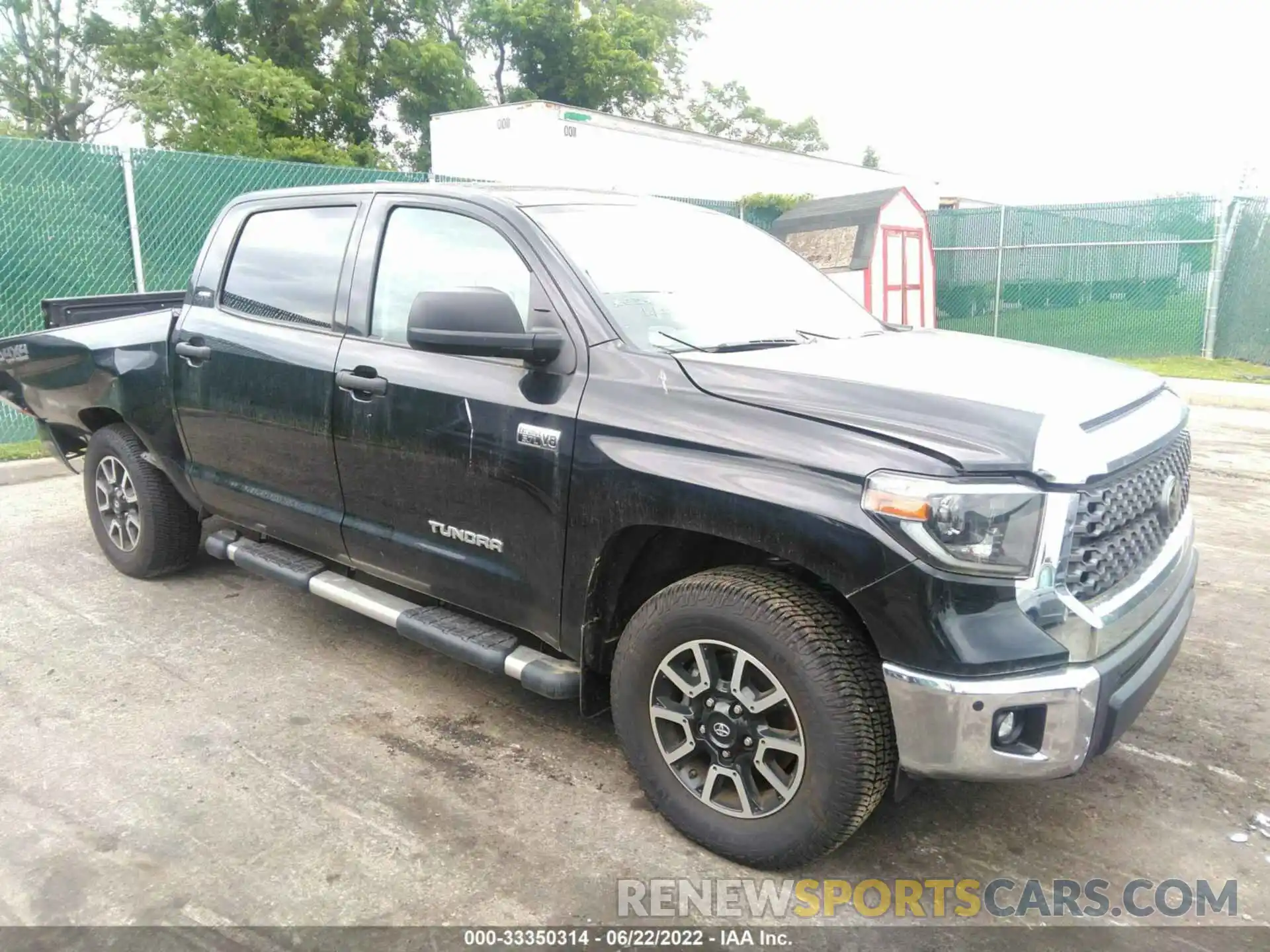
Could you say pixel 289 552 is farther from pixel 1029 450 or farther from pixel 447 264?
pixel 1029 450

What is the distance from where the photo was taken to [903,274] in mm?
14594

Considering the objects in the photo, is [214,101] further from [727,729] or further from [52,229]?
[727,729]

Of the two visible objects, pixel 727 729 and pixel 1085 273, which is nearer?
pixel 727 729

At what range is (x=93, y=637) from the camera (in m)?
4.30

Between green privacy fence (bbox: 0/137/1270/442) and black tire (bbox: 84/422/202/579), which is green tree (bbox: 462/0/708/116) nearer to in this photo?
green privacy fence (bbox: 0/137/1270/442)

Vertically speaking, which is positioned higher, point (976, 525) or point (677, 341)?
point (677, 341)

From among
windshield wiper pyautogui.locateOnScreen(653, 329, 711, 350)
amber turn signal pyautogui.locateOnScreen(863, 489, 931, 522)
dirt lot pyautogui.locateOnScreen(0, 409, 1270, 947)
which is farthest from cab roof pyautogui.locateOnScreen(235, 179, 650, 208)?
dirt lot pyautogui.locateOnScreen(0, 409, 1270, 947)

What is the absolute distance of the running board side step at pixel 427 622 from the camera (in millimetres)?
3064

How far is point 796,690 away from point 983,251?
15.0 meters

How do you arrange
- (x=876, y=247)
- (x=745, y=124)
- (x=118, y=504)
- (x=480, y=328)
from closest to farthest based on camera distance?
1. (x=480, y=328)
2. (x=118, y=504)
3. (x=876, y=247)
4. (x=745, y=124)

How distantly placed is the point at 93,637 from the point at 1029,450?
4033mm

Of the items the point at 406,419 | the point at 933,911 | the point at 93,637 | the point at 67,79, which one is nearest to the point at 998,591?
the point at 933,911

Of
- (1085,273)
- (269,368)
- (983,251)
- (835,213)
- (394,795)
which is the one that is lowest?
(394,795)

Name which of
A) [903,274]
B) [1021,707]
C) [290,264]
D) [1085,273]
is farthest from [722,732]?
[1085,273]
